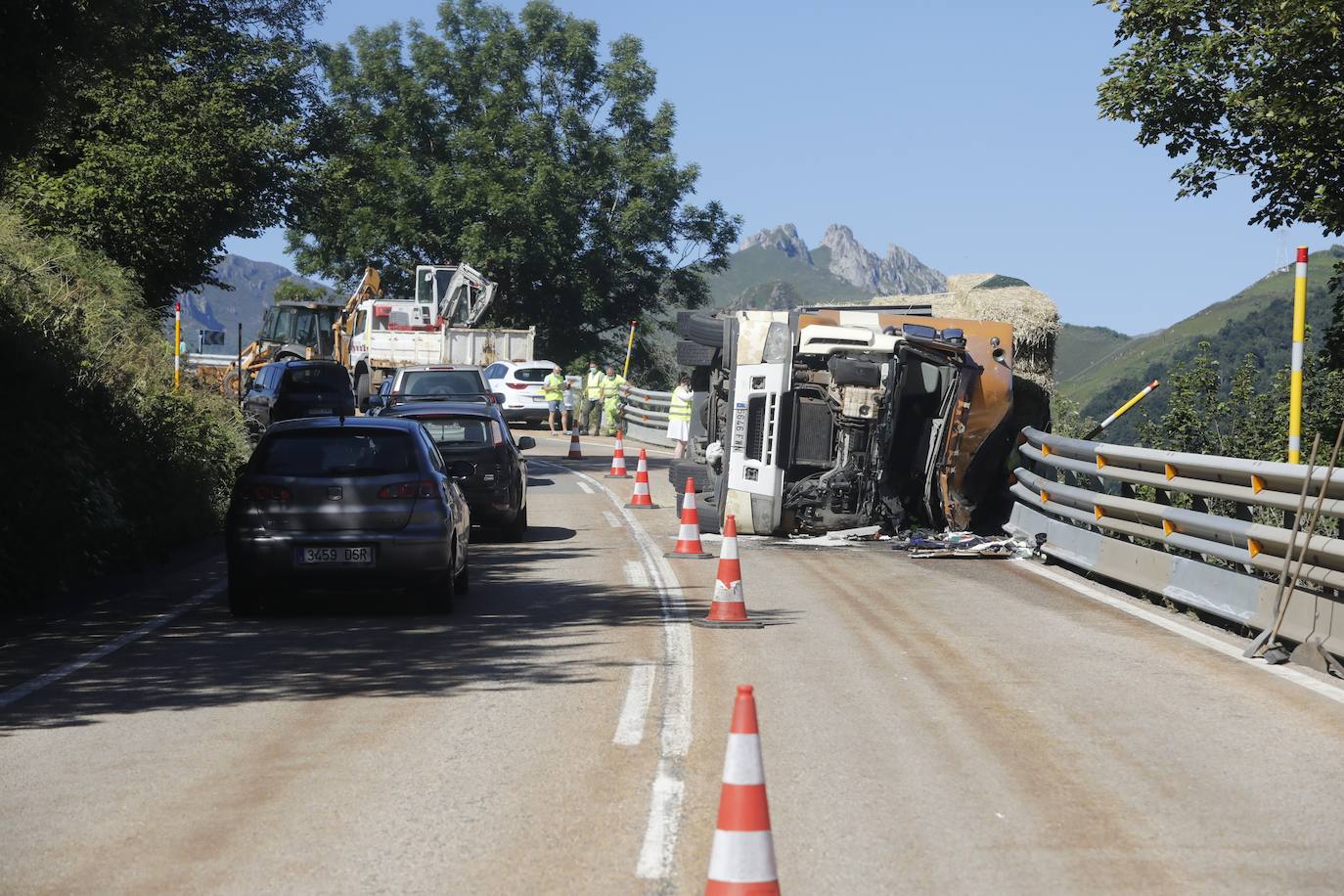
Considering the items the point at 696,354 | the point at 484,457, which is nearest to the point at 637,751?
the point at 484,457

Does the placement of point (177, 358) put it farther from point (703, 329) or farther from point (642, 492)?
point (703, 329)

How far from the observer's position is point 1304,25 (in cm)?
1677

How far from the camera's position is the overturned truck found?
17.0 metres

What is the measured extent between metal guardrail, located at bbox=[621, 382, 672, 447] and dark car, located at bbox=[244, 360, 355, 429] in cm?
1019

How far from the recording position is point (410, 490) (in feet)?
39.4

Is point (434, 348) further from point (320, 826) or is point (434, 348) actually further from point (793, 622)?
point (320, 826)

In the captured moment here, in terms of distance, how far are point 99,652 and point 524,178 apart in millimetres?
51012

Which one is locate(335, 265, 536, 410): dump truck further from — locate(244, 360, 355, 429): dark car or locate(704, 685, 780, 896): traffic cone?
locate(704, 685, 780, 896): traffic cone

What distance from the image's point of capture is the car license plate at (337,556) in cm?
1170

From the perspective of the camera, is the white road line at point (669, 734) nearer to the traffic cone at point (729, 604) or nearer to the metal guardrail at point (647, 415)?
the traffic cone at point (729, 604)

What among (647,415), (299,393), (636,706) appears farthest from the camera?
(647,415)

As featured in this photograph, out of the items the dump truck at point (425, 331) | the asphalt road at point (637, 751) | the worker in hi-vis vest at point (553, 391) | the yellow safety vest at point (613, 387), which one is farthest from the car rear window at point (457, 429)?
the dump truck at point (425, 331)

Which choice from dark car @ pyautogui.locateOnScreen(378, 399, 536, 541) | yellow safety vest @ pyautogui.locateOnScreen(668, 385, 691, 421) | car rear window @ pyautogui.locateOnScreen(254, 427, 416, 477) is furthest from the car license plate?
yellow safety vest @ pyautogui.locateOnScreen(668, 385, 691, 421)

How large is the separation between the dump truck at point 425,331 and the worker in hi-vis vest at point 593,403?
202 centimetres
